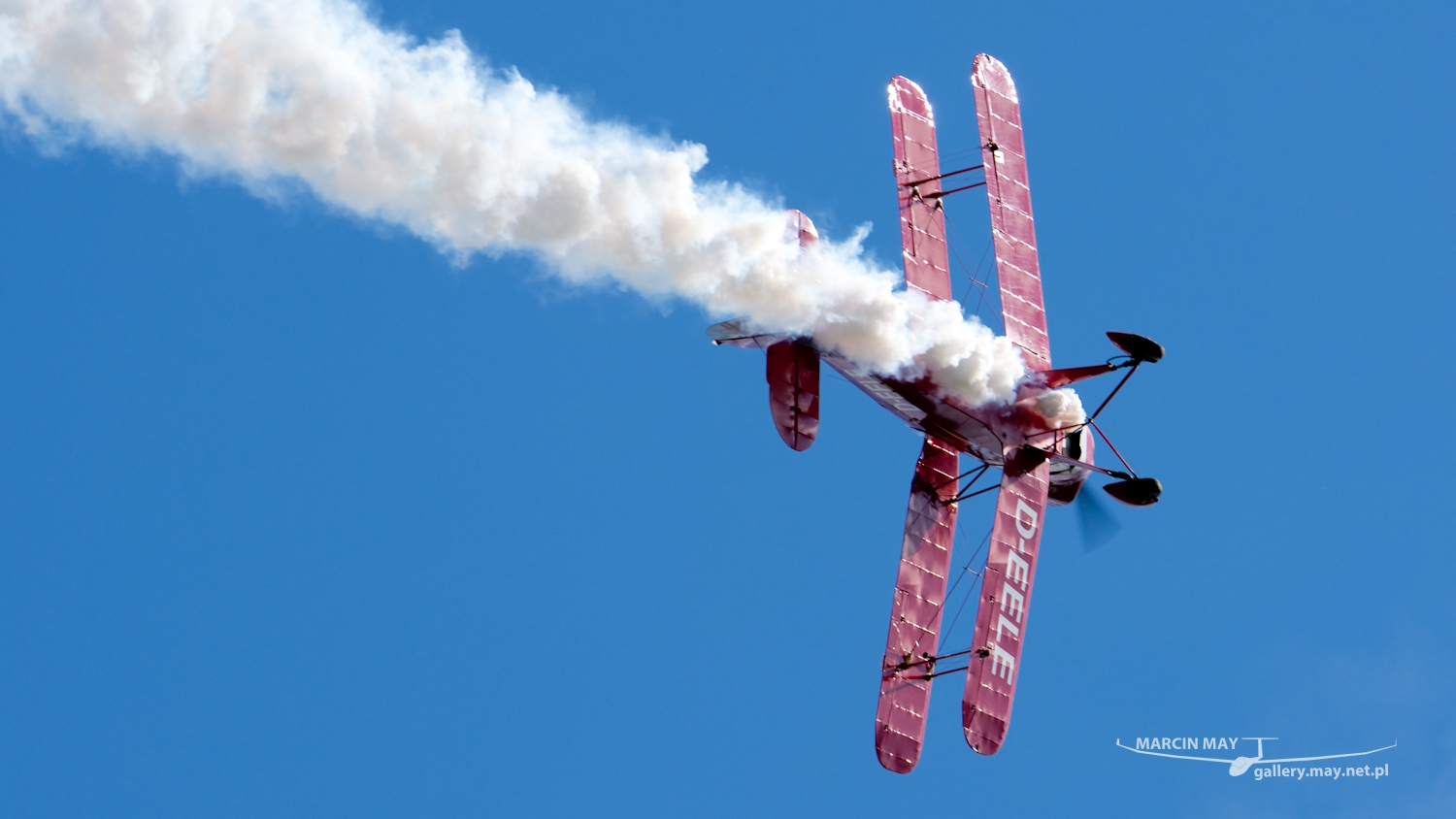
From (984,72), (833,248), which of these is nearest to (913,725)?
(833,248)

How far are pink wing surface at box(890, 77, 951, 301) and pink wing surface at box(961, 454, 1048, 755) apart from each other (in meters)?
2.70

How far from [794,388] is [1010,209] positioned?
193 inches

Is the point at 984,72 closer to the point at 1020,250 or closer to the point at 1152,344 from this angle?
the point at 1020,250

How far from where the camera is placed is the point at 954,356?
23094mm

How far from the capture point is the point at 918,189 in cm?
2425

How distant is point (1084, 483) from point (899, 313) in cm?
423

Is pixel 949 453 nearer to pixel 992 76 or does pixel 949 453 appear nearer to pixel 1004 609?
pixel 1004 609

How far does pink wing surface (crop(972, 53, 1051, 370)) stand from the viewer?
24.6 m

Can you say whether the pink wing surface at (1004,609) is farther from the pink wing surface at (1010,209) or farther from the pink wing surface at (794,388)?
the pink wing surface at (794,388)

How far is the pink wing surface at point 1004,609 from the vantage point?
2370cm

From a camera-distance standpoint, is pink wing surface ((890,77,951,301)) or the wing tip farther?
the wing tip

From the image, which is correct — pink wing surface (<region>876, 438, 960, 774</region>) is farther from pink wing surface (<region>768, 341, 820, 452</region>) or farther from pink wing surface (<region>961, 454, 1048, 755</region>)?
pink wing surface (<region>768, 341, 820, 452</region>)

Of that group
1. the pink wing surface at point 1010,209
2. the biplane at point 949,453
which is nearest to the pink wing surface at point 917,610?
the biplane at point 949,453

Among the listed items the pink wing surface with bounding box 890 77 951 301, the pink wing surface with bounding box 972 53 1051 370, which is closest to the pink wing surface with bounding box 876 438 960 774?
the pink wing surface with bounding box 972 53 1051 370
